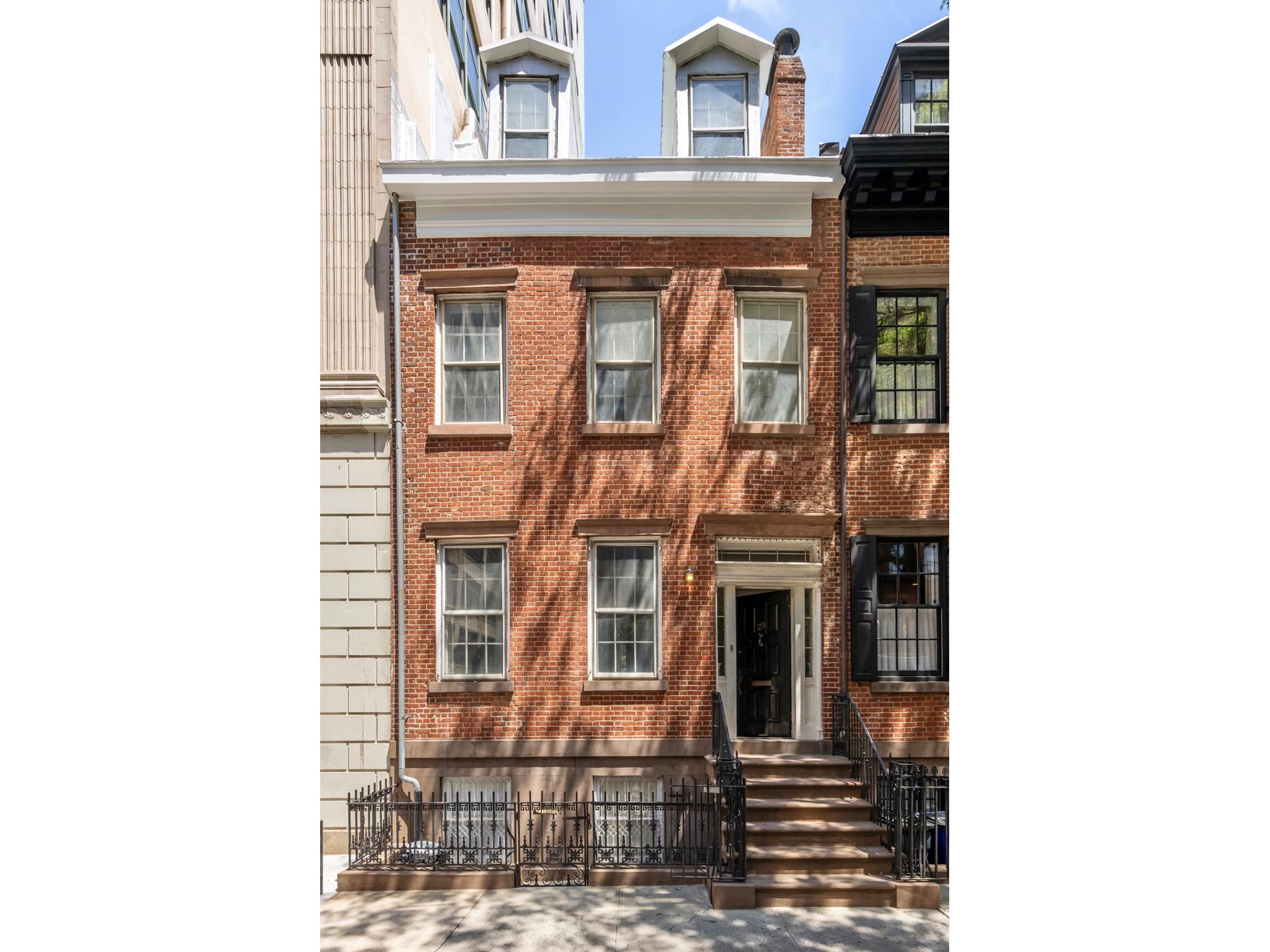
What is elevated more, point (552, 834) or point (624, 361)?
point (624, 361)

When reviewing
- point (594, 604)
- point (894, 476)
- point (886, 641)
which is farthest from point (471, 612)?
Answer: point (894, 476)

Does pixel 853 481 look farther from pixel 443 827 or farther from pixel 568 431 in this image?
pixel 443 827

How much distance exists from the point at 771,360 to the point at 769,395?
52cm

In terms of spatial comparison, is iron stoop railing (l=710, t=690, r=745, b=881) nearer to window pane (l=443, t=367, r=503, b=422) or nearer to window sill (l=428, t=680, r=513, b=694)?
window sill (l=428, t=680, r=513, b=694)

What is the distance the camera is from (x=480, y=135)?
15453mm

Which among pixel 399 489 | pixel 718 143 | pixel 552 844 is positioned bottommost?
pixel 552 844

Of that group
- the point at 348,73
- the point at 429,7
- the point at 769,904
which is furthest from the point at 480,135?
the point at 769,904

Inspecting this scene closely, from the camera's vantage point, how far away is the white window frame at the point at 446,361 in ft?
35.1

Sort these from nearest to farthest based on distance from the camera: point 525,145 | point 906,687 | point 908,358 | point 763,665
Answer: point 906,687
point 908,358
point 763,665
point 525,145

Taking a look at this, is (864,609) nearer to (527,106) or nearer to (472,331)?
(472,331)

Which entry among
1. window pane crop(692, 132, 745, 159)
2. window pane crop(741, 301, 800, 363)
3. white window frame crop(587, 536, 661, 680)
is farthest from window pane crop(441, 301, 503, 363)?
window pane crop(692, 132, 745, 159)

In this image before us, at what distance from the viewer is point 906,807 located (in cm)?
852

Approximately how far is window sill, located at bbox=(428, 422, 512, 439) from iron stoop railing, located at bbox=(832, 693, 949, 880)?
6.05 m

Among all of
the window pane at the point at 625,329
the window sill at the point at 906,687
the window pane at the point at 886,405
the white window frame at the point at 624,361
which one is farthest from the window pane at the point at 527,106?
the window sill at the point at 906,687
